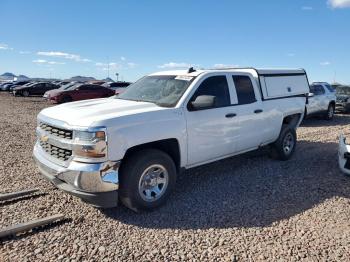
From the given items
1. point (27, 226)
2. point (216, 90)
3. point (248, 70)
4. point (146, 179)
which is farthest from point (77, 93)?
point (27, 226)

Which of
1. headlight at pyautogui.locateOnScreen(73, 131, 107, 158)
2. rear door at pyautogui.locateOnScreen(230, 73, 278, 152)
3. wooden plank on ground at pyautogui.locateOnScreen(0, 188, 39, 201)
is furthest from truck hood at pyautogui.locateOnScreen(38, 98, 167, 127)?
rear door at pyautogui.locateOnScreen(230, 73, 278, 152)

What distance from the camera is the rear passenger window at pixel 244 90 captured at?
5943 millimetres

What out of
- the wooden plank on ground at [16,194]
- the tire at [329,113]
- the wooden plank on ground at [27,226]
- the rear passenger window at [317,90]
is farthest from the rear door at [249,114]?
the tire at [329,113]

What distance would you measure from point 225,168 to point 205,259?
3268mm

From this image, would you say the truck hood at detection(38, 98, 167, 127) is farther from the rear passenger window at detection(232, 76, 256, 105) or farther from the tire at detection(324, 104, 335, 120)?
the tire at detection(324, 104, 335, 120)

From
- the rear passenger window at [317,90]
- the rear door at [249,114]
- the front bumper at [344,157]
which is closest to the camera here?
the rear door at [249,114]

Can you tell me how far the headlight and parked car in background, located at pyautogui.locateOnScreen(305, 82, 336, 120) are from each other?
11.3 meters

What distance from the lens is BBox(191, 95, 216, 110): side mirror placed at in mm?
4871

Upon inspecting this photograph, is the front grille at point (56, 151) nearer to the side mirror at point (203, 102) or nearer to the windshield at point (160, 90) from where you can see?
the windshield at point (160, 90)

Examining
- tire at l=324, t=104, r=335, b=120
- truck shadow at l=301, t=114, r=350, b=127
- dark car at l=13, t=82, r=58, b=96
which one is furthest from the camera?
A: dark car at l=13, t=82, r=58, b=96

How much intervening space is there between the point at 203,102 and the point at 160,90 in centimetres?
89

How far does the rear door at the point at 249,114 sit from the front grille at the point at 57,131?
2841 mm

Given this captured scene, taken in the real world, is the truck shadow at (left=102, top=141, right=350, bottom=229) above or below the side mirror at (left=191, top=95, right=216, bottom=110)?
below

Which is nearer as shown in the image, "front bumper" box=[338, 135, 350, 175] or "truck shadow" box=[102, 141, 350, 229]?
"truck shadow" box=[102, 141, 350, 229]
